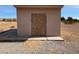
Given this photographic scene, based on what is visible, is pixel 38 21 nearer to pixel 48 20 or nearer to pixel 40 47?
pixel 48 20

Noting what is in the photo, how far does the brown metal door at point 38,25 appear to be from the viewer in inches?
420

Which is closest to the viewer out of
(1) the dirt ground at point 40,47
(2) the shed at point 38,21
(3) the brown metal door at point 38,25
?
(1) the dirt ground at point 40,47

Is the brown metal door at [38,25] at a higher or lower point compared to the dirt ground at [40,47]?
higher

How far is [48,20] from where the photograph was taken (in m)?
10.6

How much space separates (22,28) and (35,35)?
1.11m

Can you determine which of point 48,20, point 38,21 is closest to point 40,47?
point 48,20

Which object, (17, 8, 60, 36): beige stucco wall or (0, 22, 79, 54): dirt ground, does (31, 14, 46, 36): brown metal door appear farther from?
(0, 22, 79, 54): dirt ground

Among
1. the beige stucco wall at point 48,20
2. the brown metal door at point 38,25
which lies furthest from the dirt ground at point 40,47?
the brown metal door at point 38,25

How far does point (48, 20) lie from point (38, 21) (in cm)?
78

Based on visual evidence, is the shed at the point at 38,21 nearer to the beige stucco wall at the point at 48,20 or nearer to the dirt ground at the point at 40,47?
the beige stucco wall at the point at 48,20

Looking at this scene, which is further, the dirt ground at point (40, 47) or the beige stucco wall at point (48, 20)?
the beige stucco wall at point (48, 20)

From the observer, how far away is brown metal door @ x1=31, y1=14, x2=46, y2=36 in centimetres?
1067
